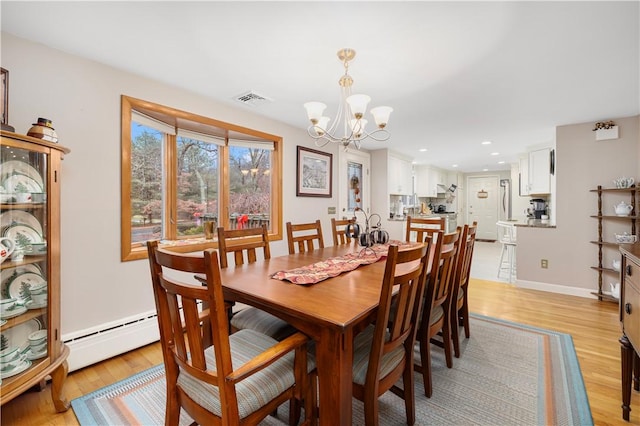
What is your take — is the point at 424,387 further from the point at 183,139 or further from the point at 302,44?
the point at 183,139

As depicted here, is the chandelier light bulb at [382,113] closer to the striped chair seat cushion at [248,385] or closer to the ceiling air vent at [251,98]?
the ceiling air vent at [251,98]

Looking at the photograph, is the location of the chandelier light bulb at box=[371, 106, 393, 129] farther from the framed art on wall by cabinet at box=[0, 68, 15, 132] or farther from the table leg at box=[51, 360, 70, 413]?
the table leg at box=[51, 360, 70, 413]

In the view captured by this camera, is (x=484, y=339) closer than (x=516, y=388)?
No

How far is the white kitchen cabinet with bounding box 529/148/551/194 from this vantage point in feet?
14.6

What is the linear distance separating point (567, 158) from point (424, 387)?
11.9 ft

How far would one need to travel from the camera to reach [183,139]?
2922mm

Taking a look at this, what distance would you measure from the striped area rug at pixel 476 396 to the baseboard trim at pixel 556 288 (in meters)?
1.84

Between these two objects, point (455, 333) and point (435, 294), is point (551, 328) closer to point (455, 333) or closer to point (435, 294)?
point (455, 333)

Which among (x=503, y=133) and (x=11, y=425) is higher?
(x=503, y=133)

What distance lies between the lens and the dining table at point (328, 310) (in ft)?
3.59

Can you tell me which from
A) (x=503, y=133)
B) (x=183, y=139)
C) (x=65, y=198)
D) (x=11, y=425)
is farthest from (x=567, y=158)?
(x=11, y=425)

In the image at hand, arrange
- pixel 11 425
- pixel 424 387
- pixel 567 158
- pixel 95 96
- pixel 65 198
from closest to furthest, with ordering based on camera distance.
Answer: pixel 11 425, pixel 424 387, pixel 65 198, pixel 95 96, pixel 567 158

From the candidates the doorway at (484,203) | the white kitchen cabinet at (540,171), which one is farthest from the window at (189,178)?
the doorway at (484,203)

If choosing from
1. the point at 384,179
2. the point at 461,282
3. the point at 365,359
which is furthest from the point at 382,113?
the point at 384,179
